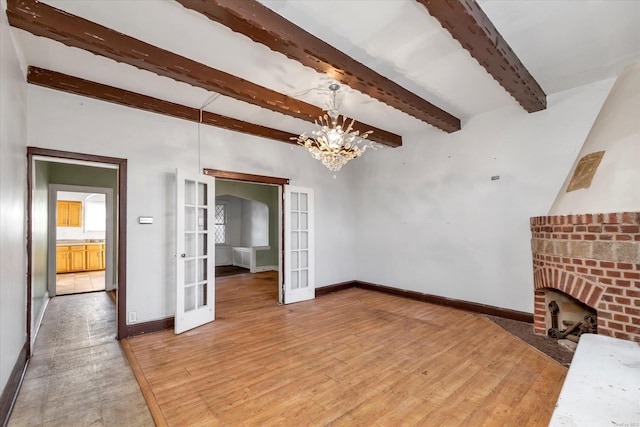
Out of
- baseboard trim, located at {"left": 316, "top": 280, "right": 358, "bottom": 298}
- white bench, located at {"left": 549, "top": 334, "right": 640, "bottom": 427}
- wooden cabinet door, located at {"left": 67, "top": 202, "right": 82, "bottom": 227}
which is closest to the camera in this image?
white bench, located at {"left": 549, "top": 334, "right": 640, "bottom": 427}

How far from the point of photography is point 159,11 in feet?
7.34

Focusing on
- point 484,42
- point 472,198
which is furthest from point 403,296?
point 484,42

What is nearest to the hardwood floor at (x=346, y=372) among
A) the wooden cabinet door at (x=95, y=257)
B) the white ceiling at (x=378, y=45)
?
the white ceiling at (x=378, y=45)

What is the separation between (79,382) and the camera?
258 centimetres

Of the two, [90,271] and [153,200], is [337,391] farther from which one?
[90,271]

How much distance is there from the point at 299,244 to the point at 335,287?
1.35 meters

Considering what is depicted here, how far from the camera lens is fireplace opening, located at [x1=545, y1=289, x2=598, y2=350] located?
3219 mm

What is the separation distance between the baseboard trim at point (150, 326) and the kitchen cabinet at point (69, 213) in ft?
25.7

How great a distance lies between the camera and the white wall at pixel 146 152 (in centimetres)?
326

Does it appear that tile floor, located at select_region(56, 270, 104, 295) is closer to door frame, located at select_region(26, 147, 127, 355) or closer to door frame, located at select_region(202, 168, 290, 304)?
door frame, located at select_region(26, 147, 127, 355)

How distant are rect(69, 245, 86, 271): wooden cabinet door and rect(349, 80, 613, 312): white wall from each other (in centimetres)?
818

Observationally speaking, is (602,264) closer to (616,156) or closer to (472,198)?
(616,156)

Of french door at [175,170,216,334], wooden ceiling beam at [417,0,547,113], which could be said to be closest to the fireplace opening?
wooden ceiling beam at [417,0,547,113]

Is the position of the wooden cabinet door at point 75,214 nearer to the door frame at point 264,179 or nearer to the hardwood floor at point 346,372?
the door frame at point 264,179
